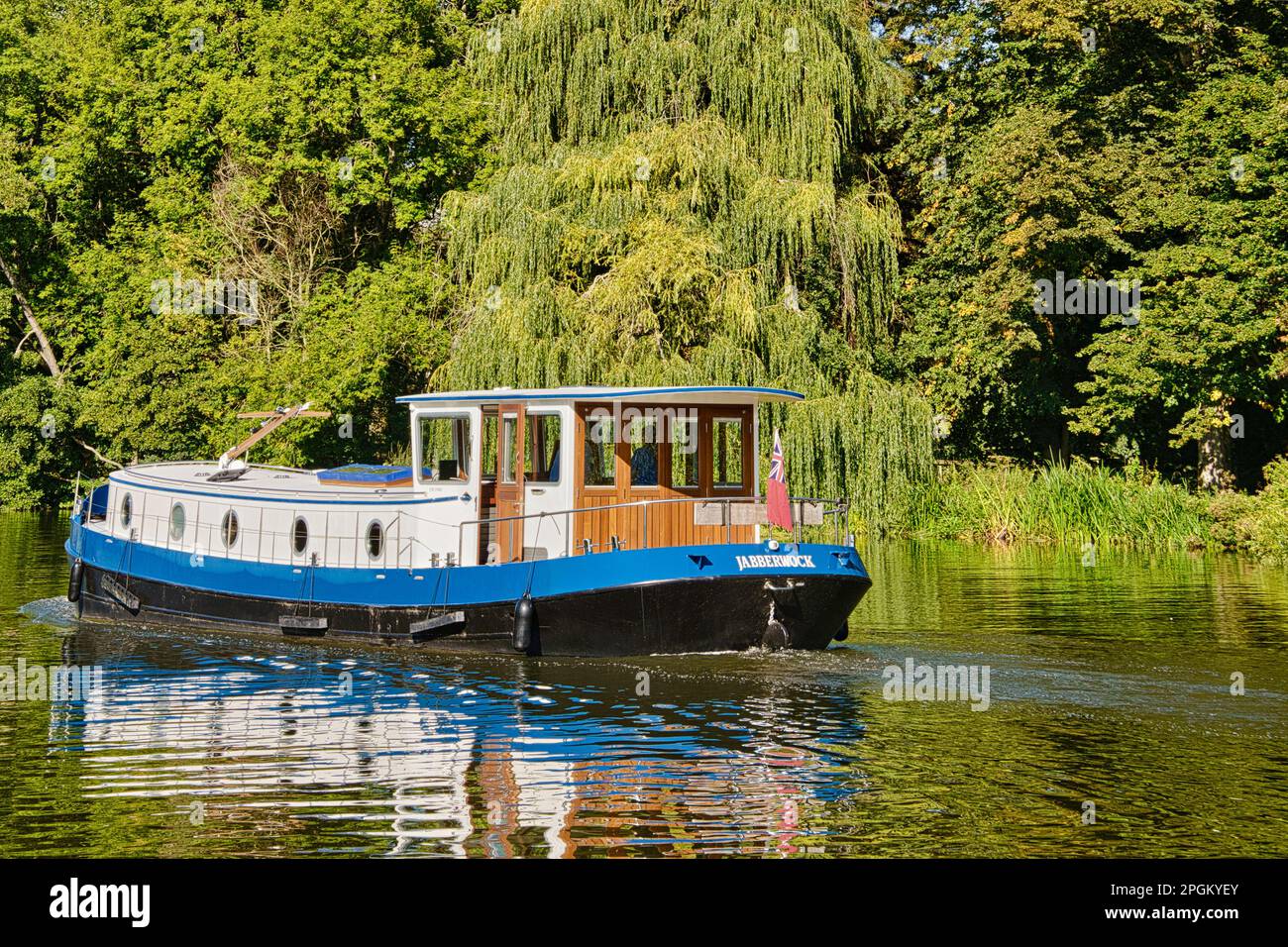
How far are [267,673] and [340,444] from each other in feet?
88.3

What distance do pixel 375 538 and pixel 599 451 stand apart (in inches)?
148

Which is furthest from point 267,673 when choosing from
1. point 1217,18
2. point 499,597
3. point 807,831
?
point 1217,18

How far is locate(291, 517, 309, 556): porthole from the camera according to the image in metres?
23.0

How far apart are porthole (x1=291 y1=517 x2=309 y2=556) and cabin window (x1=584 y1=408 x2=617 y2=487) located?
4869 millimetres

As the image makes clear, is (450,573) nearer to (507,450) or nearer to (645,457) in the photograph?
(507,450)

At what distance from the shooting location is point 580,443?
67.8ft

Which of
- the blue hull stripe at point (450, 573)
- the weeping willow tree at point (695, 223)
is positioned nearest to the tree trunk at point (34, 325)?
the weeping willow tree at point (695, 223)

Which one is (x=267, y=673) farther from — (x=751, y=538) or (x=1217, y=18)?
(x=1217, y=18)

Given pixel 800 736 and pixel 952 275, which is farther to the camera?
pixel 952 275

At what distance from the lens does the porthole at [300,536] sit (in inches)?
906

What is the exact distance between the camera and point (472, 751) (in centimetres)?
1435

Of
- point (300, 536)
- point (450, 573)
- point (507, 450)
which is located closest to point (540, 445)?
point (507, 450)

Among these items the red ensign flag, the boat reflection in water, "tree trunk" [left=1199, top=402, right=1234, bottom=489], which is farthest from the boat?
"tree trunk" [left=1199, top=402, right=1234, bottom=489]
